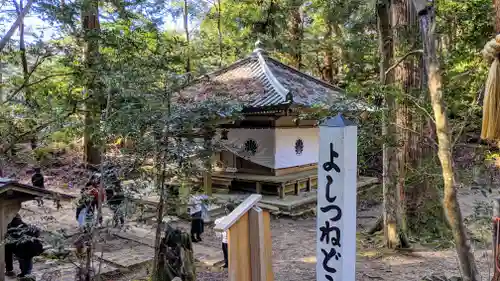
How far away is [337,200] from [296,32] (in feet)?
60.3

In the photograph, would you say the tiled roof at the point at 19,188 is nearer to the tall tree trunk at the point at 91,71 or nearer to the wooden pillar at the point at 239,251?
the tall tree trunk at the point at 91,71

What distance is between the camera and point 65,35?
23.9 feet

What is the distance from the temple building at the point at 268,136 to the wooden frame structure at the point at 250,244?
7004mm

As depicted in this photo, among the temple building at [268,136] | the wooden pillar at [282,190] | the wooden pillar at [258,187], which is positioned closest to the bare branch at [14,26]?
the temple building at [268,136]

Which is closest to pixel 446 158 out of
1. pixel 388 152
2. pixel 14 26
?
pixel 388 152

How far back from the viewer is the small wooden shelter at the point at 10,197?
5234mm

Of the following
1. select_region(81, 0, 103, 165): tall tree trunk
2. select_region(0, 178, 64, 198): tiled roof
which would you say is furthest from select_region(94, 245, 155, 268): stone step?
select_region(81, 0, 103, 165): tall tree trunk

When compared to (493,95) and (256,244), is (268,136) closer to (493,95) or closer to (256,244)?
(256,244)

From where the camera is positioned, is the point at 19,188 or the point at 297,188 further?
the point at 297,188

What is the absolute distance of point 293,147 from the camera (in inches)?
471

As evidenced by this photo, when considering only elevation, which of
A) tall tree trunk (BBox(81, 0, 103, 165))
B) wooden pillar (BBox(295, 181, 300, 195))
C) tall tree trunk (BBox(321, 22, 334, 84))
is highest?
tall tree trunk (BBox(321, 22, 334, 84))

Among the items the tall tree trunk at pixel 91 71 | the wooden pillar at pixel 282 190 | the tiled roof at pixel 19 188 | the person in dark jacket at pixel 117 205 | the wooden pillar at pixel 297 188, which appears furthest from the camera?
the wooden pillar at pixel 297 188

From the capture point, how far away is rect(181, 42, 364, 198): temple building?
35.3 feet

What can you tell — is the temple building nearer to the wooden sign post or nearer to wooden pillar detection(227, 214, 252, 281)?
wooden pillar detection(227, 214, 252, 281)
